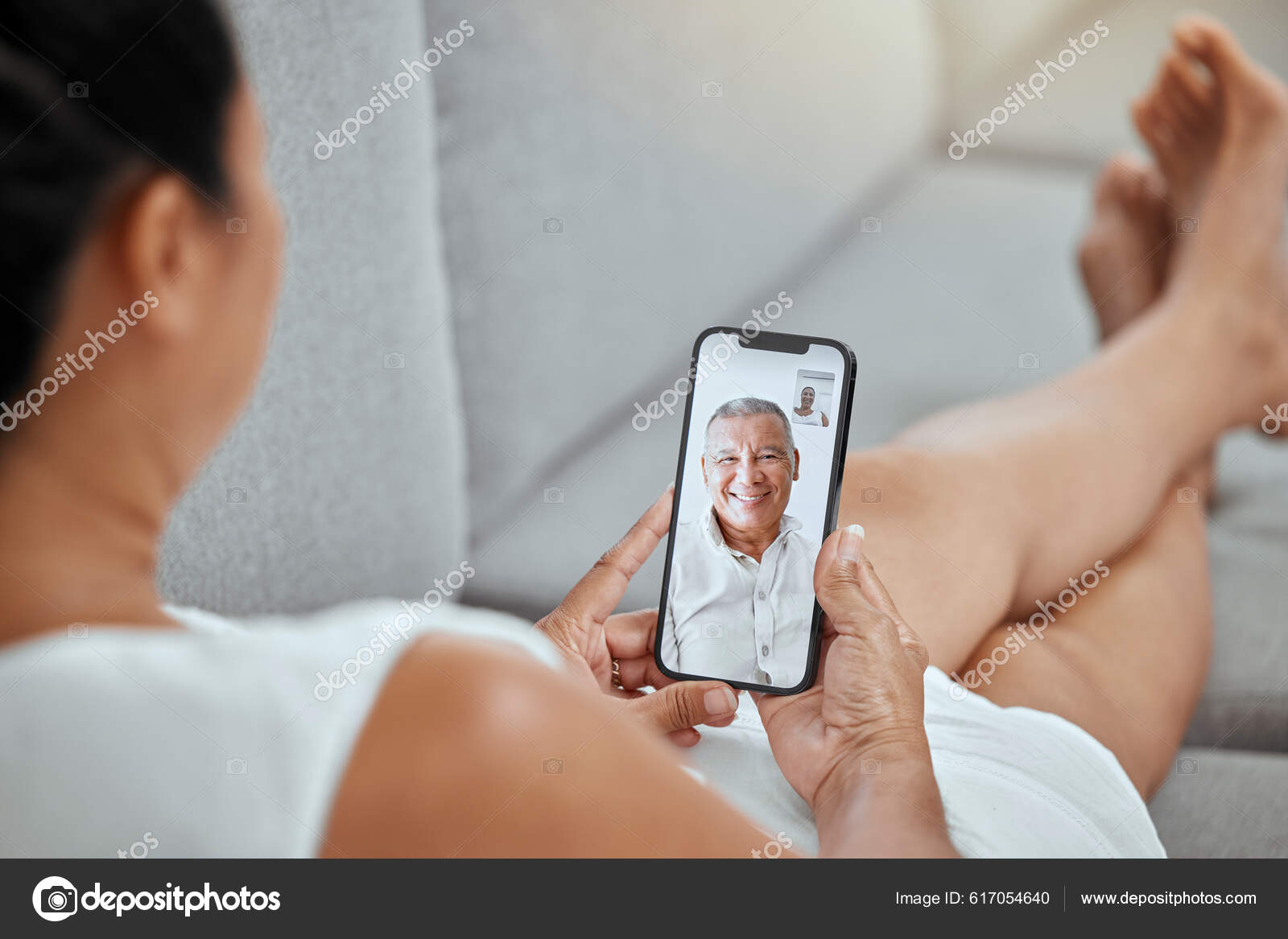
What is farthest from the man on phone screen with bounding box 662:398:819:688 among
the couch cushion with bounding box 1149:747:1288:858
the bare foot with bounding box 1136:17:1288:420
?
the bare foot with bounding box 1136:17:1288:420

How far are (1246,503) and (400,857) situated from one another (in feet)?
2.72

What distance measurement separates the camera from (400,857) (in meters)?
0.36

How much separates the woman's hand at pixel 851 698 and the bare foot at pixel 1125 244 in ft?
1.92

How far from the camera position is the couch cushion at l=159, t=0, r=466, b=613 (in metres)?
0.71

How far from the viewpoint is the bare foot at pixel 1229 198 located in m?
0.91

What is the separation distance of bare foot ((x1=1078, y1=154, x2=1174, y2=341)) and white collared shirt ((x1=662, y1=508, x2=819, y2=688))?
60cm

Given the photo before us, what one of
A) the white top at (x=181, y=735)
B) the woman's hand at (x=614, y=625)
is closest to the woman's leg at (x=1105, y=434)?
the woman's hand at (x=614, y=625)

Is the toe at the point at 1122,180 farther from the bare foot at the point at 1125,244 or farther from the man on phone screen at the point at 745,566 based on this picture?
the man on phone screen at the point at 745,566

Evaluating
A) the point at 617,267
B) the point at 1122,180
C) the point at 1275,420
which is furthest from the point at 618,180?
the point at 1275,420

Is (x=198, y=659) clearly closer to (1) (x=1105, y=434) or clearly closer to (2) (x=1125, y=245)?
(1) (x=1105, y=434)

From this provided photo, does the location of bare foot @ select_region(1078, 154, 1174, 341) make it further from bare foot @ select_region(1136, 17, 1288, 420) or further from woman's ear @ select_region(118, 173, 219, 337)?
woman's ear @ select_region(118, 173, 219, 337)
